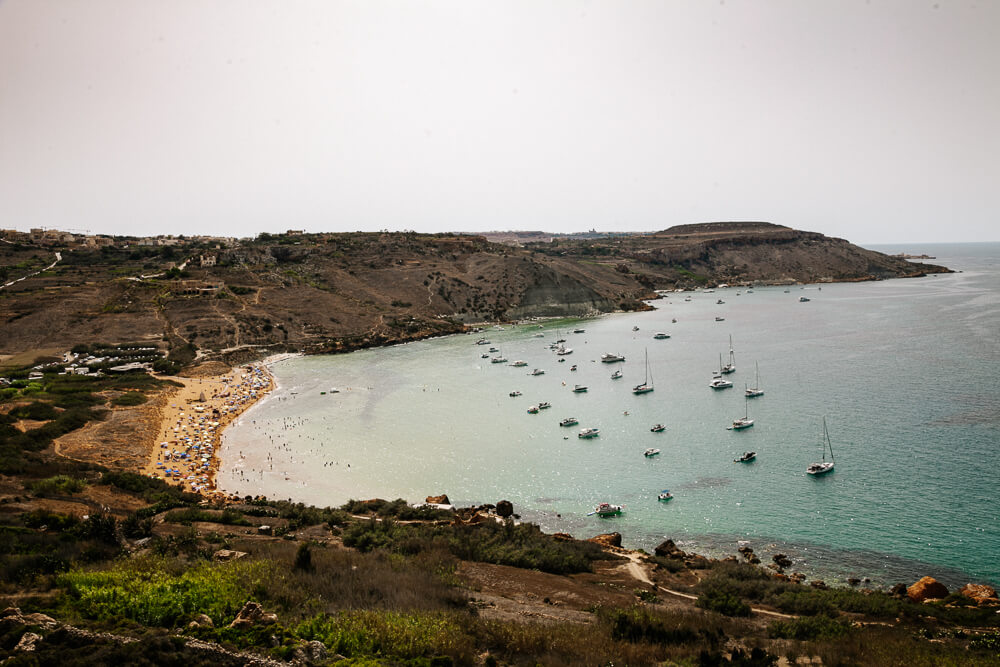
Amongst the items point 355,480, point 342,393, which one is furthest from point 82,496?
point 342,393

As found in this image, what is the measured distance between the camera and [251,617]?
1265 centimetres

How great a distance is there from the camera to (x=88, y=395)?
50375mm

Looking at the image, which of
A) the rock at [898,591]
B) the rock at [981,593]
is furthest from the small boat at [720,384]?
the rock at [898,591]

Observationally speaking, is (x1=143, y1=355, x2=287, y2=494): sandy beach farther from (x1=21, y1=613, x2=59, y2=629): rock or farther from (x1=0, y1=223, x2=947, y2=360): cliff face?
(x1=21, y1=613, x2=59, y2=629): rock

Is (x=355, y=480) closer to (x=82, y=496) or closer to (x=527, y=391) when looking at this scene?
(x=82, y=496)

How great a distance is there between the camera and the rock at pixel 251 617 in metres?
12.4

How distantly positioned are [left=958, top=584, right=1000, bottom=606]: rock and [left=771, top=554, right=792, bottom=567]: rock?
598 centimetres

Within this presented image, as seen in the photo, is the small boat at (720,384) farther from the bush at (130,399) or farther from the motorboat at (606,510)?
the bush at (130,399)

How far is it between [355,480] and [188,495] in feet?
33.3

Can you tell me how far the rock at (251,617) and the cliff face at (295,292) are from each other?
2763 inches

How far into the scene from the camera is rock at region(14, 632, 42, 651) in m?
10.2

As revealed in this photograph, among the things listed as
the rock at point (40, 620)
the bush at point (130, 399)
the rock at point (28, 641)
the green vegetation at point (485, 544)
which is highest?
the rock at point (28, 641)

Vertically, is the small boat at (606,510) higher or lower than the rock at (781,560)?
lower

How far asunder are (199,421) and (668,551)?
4143 centimetres
